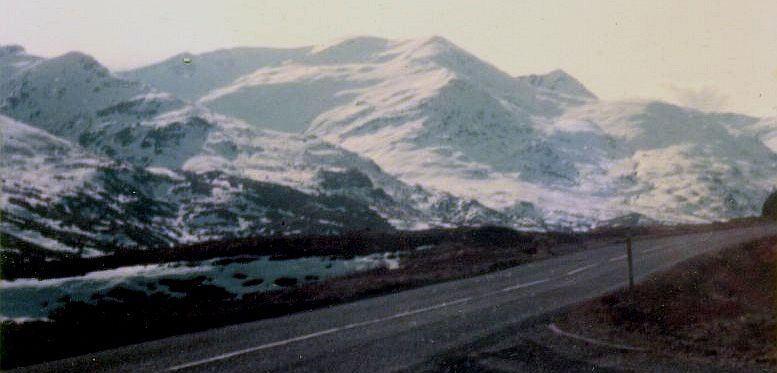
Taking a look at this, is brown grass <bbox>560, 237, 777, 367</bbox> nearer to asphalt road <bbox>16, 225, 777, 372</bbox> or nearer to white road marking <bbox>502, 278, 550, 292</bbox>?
asphalt road <bbox>16, 225, 777, 372</bbox>

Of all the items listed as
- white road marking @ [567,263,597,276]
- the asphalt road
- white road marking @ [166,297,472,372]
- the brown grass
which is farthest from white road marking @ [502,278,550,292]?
the brown grass

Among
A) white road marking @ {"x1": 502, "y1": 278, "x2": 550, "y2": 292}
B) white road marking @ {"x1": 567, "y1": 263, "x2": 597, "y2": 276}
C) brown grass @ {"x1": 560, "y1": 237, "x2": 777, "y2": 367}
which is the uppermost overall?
brown grass @ {"x1": 560, "y1": 237, "x2": 777, "y2": 367}

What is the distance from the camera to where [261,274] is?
3150cm

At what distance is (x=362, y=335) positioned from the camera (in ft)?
46.4

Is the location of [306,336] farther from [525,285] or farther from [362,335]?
[525,285]

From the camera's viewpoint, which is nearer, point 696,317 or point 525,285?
point 696,317

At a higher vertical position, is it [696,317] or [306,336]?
[306,336]

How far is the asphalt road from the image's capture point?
11.7 m

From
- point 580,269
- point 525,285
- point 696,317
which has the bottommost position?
point 580,269

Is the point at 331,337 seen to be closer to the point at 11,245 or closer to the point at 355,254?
the point at 355,254

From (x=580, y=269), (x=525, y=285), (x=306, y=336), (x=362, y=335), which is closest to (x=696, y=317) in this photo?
(x=362, y=335)

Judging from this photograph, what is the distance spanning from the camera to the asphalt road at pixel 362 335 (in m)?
11.7

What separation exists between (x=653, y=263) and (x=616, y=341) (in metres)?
18.8

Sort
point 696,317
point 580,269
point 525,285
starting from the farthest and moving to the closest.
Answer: point 580,269, point 525,285, point 696,317
